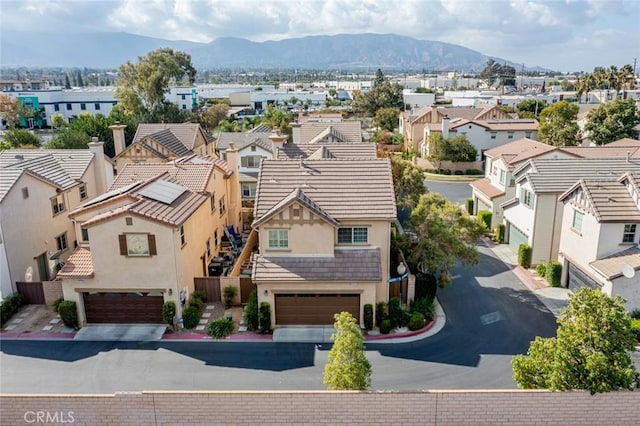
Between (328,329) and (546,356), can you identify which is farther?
(328,329)

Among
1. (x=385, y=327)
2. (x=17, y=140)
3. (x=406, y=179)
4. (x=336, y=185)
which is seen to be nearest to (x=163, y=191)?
(x=336, y=185)

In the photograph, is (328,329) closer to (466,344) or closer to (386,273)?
(386,273)

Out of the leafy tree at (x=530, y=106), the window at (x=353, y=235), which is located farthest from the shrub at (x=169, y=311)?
the leafy tree at (x=530, y=106)

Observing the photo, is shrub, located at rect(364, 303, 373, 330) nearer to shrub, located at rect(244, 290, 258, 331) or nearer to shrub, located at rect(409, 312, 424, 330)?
shrub, located at rect(409, 312, 424, 330)

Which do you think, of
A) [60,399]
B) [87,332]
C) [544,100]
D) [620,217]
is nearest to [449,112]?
[544,100]

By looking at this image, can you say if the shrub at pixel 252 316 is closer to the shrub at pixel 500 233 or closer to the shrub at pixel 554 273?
the shrub at pixel 554 273

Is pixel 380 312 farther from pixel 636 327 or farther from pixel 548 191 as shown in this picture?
pixel 548 191

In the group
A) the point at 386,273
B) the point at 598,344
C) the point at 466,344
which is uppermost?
the point at 598,344
